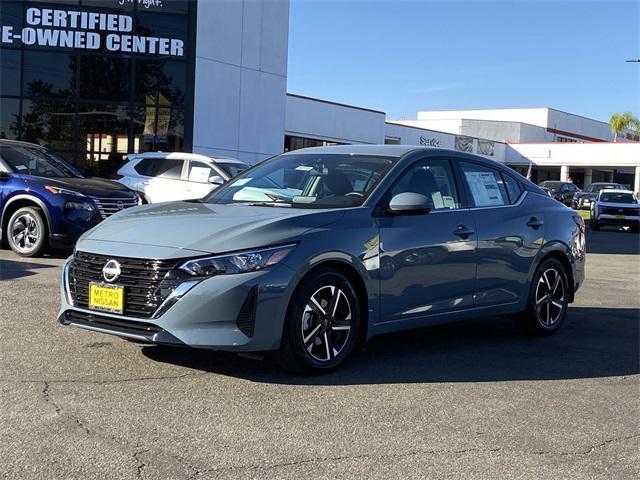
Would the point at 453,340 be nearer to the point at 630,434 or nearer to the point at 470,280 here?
the point at 470,280

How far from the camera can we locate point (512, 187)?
22.7 ft

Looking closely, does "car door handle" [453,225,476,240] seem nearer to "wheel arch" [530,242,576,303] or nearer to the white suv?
"wheel arch" [530,242,576,303]

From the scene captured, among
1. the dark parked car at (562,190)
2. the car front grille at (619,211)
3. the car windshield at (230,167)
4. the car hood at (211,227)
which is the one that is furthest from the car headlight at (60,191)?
the dark parked car at (562,190)

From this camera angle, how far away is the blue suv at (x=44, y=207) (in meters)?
10.5

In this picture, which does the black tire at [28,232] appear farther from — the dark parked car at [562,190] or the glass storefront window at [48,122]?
the dark parked car at [562,190]

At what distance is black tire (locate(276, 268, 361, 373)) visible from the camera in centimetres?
488

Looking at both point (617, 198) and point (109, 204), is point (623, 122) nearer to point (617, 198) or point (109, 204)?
point (617, 198)

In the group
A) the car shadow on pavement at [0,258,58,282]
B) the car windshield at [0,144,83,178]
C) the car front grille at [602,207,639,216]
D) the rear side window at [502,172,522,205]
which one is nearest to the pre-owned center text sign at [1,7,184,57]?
the car windshield at [0,144,83,178]

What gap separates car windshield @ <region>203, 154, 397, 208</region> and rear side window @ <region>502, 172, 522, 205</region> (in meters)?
1.46

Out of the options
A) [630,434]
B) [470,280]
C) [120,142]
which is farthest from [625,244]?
[630,434]

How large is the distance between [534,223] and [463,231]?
112cm

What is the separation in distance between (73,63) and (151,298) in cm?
1953

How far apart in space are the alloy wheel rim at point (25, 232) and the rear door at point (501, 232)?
670 cm

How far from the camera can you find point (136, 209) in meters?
5.79
